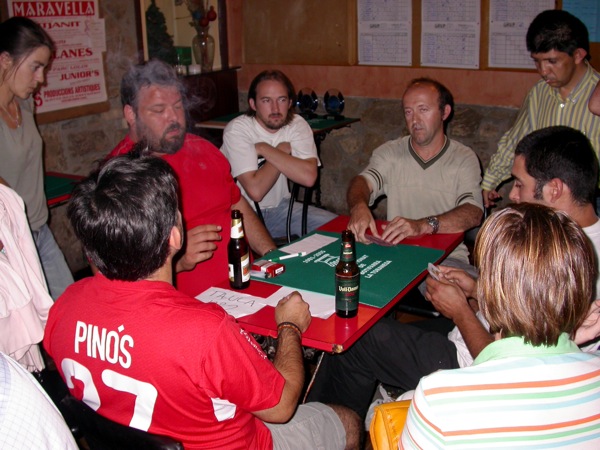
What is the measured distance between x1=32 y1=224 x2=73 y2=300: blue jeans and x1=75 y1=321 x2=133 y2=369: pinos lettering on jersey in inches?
66.1

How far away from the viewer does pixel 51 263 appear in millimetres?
3039

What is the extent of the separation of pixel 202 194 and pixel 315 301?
0.92m

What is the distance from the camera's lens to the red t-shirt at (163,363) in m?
1.38

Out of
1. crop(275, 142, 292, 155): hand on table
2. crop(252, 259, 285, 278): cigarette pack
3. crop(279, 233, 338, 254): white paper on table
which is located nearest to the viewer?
crop(252, 259, 285, 278): cigarette pack

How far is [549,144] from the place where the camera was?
2227 millimetres

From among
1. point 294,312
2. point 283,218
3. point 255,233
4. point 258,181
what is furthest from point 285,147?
point 294,312

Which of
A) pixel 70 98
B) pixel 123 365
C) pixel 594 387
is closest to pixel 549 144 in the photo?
pixel 594 387

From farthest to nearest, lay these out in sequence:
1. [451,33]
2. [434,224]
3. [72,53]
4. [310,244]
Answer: [451,33] → [72,53] → [434,224] → [310,244]

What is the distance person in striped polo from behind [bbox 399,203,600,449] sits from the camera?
1.16m

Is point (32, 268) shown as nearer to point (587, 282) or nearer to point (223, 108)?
point (587, 282)

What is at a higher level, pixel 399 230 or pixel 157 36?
pixel 157 36

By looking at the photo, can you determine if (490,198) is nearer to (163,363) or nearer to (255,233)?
(255,233)

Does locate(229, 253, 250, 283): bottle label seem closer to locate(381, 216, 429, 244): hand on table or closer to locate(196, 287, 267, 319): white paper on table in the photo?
locate(196, 287, 267, 319): white paper on table

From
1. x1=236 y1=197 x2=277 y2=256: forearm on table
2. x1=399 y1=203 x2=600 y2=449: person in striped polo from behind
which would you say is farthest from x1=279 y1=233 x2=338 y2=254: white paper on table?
x1=399 y1=203 x2=600 y2=449: person in striped polo from behind
